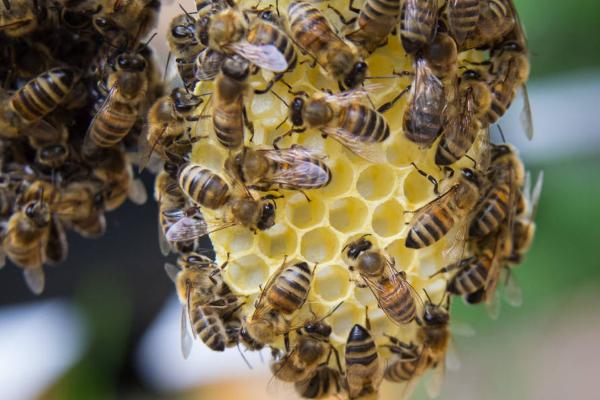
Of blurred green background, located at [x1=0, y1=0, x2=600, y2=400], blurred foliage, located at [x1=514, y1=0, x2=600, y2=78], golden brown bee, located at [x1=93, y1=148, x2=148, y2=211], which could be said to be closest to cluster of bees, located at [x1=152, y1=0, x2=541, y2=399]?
golden brown bee, located at [x1=93, y1=148, x2=148, y2=211]

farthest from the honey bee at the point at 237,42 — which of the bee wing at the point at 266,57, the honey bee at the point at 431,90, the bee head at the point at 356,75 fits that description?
the honey bee at the point at 431,90

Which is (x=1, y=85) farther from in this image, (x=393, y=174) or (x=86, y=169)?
(x=393, y=174)

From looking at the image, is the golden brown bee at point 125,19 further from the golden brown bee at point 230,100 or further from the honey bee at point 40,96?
the golden brown bee at point 230,100

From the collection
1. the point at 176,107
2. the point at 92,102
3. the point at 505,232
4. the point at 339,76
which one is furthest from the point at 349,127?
the point at 92,102

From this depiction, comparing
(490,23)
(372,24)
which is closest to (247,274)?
(372,24)

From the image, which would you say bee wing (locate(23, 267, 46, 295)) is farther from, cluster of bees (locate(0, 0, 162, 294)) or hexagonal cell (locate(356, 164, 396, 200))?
hexagonal cell (locate(356, 164, 396, 200))

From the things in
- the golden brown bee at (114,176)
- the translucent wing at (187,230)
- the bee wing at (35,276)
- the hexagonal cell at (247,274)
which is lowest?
the bee wing at (35,276)
